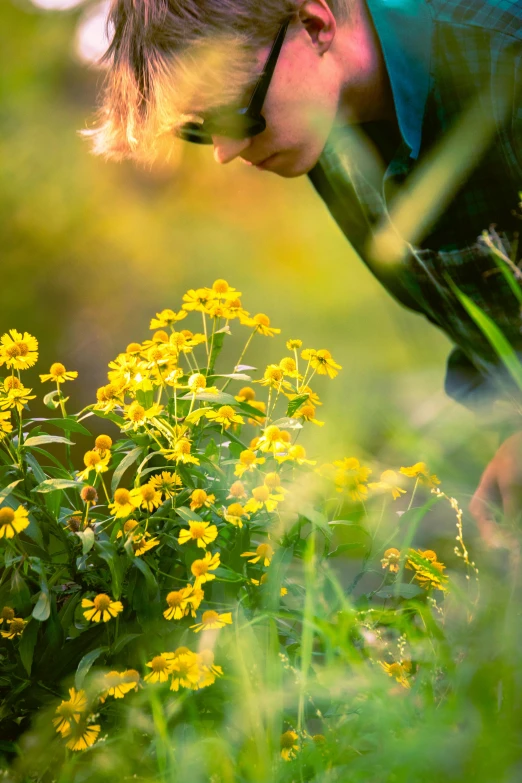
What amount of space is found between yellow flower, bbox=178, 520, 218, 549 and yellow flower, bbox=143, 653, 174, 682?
11 cm

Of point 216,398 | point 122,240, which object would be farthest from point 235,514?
point 122,240

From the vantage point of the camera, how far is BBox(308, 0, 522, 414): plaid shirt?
103cm

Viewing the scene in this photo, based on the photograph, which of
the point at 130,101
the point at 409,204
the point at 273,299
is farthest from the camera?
the point at 273,299

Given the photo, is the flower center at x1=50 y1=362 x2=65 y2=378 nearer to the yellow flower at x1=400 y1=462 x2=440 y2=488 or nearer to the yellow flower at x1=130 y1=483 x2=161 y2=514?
the yellow flower at x1=130 y1=483 x2=161 y2=514

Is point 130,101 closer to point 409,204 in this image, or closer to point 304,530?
point 409,204

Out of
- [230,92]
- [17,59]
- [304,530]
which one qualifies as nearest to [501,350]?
[304,530]

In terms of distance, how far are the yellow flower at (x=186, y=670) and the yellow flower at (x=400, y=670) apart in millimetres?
190

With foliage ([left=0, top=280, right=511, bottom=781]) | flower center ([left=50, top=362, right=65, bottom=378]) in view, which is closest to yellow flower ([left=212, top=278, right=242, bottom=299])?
foliage ([left=0, top=280, right=511, bottom=781])

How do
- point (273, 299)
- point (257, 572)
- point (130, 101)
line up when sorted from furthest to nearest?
point (273, 299) → point (130, 101) → point (257, 572)

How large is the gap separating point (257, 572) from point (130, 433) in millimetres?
230

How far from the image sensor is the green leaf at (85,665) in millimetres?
661

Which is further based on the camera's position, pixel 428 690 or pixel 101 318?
pixel 101 318

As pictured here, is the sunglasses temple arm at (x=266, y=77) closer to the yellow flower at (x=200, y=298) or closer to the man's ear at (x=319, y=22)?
the man's ear at (x=319, y=22)

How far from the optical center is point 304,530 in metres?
1.07
